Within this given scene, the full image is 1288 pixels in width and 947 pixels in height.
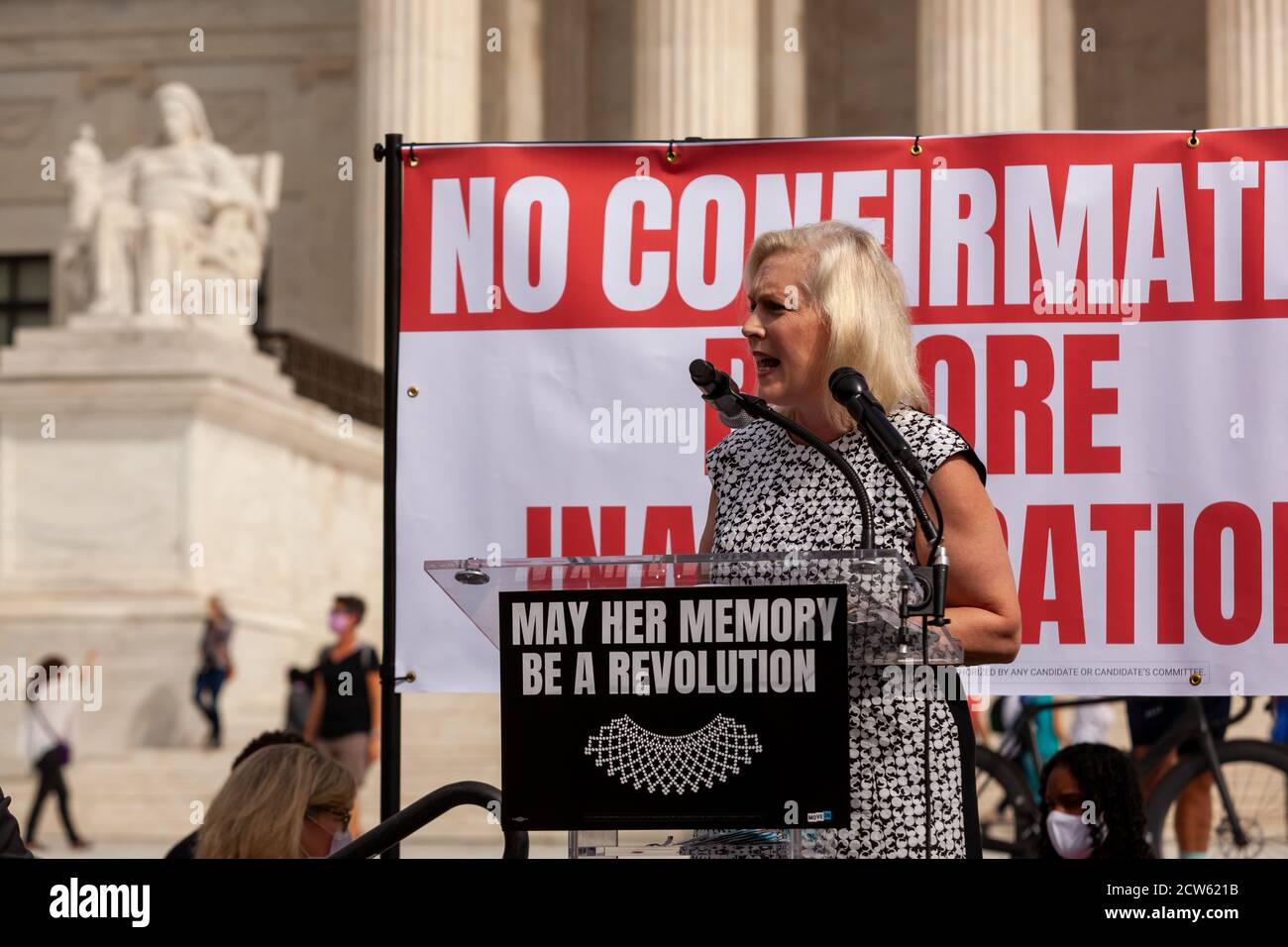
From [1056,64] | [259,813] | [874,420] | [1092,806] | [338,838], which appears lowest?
[1092,806]

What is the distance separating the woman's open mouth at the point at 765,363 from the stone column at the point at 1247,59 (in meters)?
29.8

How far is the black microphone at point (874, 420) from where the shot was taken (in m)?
4.07

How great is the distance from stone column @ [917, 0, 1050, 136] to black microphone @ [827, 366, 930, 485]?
30.2m

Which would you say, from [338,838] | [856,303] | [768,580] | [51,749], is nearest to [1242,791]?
[338,838]

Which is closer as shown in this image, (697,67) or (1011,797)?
(1011,797)

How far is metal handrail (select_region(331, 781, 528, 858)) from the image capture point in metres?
3.38

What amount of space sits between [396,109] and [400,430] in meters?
29.6

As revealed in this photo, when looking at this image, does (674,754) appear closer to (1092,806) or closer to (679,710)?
(679,710)

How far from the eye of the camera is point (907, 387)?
4500 mm

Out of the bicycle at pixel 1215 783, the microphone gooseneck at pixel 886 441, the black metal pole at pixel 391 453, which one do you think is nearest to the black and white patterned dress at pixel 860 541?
the microphone gooseneck at pixel 886 441

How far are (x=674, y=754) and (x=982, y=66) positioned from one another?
31.8 metres

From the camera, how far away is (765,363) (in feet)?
14.7
